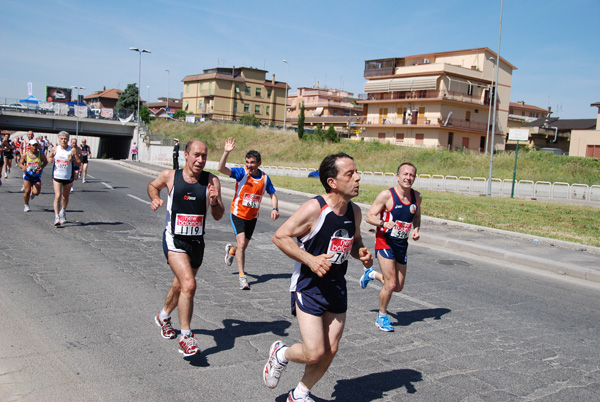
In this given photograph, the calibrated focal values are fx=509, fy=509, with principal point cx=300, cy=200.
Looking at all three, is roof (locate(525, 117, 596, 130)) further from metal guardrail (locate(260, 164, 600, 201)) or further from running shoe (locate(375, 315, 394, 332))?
running shoe (locate(375, 315, 394, 332))

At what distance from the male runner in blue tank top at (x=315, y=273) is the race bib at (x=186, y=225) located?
4.58 ft

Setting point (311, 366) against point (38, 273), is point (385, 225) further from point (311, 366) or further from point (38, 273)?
point (38, 273)

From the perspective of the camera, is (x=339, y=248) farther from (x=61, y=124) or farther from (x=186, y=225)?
(x=61, y=124)

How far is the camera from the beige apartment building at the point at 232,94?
90000 millimetres

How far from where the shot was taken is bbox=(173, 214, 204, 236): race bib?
4844 millimetres

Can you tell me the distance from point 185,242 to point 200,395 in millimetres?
1513

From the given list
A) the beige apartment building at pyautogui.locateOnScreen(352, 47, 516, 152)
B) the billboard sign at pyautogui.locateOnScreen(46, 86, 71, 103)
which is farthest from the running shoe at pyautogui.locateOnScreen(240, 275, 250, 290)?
the billboard sign at pyautogui.locateOnScreen(46, 86, 71, 103)

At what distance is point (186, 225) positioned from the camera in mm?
4859

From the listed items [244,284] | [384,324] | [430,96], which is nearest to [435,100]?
[430,96]

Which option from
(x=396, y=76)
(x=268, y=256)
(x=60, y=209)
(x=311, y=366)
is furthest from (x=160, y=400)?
Result: (x=396, y=76)

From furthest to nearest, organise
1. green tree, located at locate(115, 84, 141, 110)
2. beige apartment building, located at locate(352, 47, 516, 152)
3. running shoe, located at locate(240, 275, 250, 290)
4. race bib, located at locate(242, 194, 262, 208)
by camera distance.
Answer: green tree, located at locate(115, 84, 141, 110) < beige apartment building, located at locate(352, 47, 516, 152) < race bib, located at locate(242, 194, 262, 208) < running shoe, located at locate(240, 275, 250, 290)

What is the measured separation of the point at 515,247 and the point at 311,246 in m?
9.45

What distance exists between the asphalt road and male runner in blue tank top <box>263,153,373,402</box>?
0.46 meters

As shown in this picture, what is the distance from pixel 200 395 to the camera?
12.8 feet
